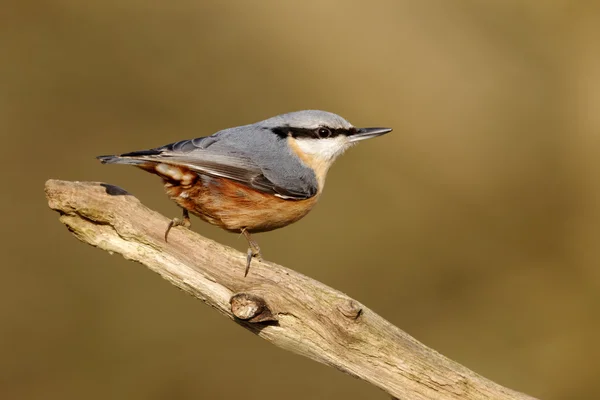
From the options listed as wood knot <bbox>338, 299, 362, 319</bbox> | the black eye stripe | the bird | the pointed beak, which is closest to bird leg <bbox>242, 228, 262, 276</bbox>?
the bird

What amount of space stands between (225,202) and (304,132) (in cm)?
68

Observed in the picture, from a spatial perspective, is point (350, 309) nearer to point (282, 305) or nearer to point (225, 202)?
point (282, 305)

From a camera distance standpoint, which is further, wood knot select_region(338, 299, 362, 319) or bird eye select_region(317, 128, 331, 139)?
bird eye select_region(317, 128, 331, 139)

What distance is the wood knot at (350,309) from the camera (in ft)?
10.2

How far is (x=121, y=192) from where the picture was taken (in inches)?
134

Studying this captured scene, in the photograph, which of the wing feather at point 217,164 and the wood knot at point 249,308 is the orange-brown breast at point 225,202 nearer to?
the wing feather at point 217,164

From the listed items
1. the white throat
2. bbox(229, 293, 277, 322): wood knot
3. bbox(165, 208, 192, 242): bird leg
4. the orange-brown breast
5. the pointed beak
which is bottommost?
bbox(229, 293, 277, 322): wood knot

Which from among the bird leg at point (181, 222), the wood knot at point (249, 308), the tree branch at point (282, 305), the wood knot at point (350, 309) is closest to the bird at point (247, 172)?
the bird leg at point (181, 222)

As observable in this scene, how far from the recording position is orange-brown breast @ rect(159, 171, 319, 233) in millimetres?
3459

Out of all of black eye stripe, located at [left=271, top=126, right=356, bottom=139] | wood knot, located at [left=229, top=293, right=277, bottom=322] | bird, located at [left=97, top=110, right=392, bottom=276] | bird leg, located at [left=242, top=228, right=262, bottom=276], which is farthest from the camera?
black eye stripe, located at [left=271, top=126, right=356, bottom=139]

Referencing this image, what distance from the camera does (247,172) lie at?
352cm

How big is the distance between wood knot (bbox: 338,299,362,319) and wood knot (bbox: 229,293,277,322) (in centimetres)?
32

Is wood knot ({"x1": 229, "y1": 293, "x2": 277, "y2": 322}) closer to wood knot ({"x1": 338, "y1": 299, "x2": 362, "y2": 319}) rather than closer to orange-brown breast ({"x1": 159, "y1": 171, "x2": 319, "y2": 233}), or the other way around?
wood knot ({"x1": 338, "y1": 299, "x2": 362, "y2": 319})

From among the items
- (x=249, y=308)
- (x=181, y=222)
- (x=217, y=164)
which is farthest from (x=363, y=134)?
(x=249, y=308)
